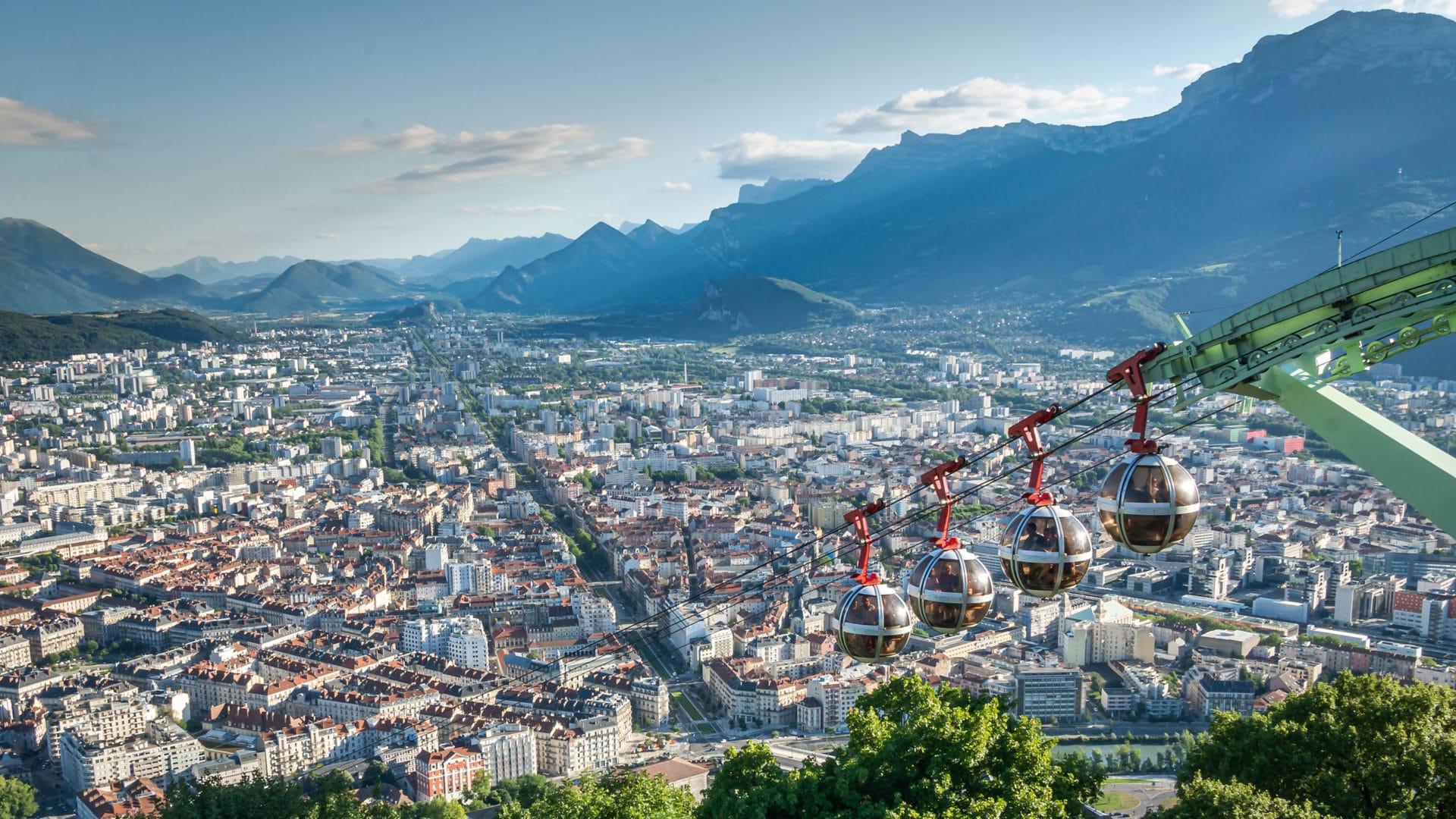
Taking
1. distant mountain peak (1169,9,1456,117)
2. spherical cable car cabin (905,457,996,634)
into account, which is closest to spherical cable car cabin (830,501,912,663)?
spherical cable car cabin (905,457,996,634)

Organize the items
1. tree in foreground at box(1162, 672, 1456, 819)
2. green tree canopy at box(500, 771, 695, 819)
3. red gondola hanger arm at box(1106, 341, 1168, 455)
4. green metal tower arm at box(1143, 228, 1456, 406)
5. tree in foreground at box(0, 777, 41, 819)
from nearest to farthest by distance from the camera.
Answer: green metal tower arm at box(1143, 228, 1456, 406) → red gondola hanger arm at box(1106, 341, 1168, 455) → tree in foreground at box(1162, 672, 1456, 819) → green tree canopy at box(500, 771, 695, 819) → tree in foreground at box(0, 777, 41, 819)

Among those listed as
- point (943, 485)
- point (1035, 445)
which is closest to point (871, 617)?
point (943, 485)

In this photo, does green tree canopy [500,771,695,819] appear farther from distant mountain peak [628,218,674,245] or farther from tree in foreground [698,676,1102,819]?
distant mountain peak [628,218,674,245]

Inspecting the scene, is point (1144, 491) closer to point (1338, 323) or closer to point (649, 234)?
point (1338, 323)

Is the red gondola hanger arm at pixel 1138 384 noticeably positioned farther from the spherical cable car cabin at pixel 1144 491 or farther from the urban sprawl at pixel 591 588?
the urban sprawl at pixel 591 588

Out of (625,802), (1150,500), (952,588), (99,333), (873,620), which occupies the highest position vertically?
(99,333)
